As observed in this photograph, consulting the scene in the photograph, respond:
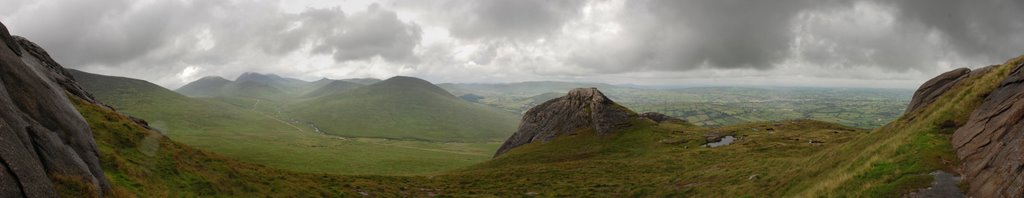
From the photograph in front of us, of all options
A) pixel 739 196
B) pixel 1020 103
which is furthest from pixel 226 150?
pixel 1020 103

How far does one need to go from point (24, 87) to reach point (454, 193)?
35.4 metres

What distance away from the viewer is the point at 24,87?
23.5 meters

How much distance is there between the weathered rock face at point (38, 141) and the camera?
623 inches

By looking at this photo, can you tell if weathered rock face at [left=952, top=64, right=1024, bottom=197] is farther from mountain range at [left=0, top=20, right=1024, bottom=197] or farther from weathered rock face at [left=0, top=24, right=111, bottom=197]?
weathered rock face at [left=0, top=24, right=111, bottom=197]

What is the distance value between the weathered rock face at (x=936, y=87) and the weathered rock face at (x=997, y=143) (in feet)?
51.8

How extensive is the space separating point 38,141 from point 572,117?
9856 centimetres

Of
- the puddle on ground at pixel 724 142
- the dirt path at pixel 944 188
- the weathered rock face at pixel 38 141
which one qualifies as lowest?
the puddle on ground at pixel 724 142

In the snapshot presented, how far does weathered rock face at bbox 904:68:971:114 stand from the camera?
41250 millimetres

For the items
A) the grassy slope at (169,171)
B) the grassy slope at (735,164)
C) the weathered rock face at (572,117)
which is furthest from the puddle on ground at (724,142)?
the grassy slope at (169,171)

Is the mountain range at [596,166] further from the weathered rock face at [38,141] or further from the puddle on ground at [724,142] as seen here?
the puddle on ground at [724,142]

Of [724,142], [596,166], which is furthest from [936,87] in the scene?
[596,166]

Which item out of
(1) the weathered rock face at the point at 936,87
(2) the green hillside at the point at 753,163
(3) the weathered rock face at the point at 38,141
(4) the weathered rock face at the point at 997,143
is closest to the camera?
(3) the weathered rock face at the point at 38,141

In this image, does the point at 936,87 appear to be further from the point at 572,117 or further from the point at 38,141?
the point at 572,117

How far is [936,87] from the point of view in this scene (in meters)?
43.8
